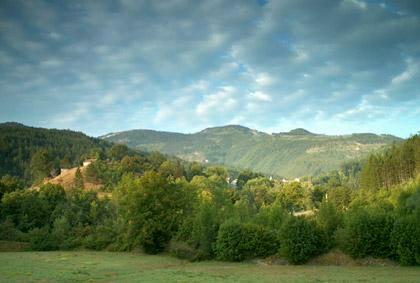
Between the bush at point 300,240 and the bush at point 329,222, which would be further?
the bush at point 329,222

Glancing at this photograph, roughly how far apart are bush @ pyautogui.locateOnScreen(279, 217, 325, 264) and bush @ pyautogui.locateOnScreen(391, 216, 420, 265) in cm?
941

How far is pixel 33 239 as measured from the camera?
75000 millimetres

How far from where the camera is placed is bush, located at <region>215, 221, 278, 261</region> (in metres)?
55.8

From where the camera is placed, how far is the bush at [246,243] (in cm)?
5581

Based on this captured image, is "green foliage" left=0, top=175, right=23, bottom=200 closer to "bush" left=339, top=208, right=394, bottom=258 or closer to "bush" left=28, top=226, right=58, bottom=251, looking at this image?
"bush" left=28, top=226, right=58, bottom=251

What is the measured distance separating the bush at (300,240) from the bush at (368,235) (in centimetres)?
360

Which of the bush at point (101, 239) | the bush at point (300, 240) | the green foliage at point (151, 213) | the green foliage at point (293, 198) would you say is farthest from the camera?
the green foliage at point (293, 198)

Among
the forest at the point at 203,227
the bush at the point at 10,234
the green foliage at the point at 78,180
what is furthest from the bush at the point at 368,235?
the green foliage at the point at 78,180

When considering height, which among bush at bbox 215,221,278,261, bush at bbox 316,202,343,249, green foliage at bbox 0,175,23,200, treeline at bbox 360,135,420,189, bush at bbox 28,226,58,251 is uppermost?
treeline at bbox 360,135,420,189

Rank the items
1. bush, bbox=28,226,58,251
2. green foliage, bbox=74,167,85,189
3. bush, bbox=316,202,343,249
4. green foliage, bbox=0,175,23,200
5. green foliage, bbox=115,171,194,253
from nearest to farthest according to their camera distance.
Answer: bush, bbox=316,202,343,249 → green foliage, bbox=115,171,194,253 → bush, bbox=28,226,58,251 → green foliage, bbox=0,175,23,200 → green foliage, bbox=74,167,85,189

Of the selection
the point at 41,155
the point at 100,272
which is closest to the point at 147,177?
the point at 100,272

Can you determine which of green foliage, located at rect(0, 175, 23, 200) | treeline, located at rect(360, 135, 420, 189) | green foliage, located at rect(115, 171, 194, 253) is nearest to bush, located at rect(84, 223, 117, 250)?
green foliage, located at rect(115, 171, 194, 253)

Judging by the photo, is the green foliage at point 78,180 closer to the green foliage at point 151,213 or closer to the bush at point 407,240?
the green foliage at point 151,213

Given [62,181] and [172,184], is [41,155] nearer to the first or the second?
[62,181]
